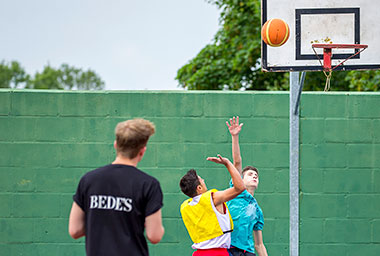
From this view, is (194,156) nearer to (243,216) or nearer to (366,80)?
(243,216)

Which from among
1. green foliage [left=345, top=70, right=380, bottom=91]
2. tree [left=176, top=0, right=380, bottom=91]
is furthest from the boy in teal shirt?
tree [left=176, top=0, right=380, bottom=91]

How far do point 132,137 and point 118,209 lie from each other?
1.40 ft

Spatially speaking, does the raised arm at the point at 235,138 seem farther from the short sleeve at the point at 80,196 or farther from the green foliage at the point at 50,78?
the green foliage at the point at 50,78

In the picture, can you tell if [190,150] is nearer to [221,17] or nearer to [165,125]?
[165,125]

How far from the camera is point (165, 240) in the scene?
6.07m

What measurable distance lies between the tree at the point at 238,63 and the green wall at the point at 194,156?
891 centimetres

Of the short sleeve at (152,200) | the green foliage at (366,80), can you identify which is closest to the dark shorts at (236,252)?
the short sleeve at (152,200)

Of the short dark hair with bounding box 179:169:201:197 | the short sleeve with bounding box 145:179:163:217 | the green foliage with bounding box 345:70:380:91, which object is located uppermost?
the green foliage with bounding box 345:70:380:91

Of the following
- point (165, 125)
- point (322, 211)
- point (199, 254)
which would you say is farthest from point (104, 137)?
point (322, 211)

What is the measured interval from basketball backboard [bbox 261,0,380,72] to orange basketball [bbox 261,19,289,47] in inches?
10.5

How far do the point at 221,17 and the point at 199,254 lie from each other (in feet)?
43.1

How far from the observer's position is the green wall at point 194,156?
6078 mm

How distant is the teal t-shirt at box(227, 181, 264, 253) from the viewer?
5.04m

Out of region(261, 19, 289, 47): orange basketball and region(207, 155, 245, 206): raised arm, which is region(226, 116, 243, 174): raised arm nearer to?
region(207, 155, 245, 206): raised arm
